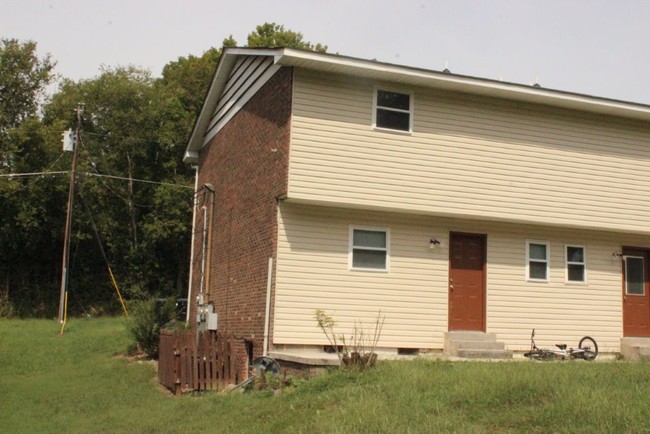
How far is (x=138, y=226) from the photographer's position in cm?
3762

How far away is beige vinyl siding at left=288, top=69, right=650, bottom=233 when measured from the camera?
14.4m

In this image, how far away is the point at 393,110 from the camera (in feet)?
49.5

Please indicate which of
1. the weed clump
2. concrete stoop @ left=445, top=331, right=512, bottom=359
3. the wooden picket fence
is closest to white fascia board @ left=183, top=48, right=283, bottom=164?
the weed clump

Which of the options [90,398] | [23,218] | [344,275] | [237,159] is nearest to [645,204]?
[344,275]

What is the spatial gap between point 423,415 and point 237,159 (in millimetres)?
10718

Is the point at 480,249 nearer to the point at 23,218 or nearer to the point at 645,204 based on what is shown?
the point at 645,204

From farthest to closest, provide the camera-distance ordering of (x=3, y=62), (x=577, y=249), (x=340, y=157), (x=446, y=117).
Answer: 1. (x=3, y=62)
2. (x=577, y=249)
3. (x=446, y=117)
4. (x=340, y=157)

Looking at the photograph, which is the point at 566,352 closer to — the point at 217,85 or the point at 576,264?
the point at 576,264

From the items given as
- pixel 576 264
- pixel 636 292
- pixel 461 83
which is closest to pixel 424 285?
pixel 576 264

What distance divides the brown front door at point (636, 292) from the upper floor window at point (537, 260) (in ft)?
7.76

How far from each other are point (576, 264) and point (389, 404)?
959cm

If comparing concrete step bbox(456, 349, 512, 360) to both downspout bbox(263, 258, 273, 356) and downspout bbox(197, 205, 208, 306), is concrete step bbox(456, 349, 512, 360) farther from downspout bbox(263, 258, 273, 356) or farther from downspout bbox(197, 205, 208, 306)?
downspout bbox(197, 205, 208, 306)

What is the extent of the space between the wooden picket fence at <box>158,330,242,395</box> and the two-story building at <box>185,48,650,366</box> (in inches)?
24.3

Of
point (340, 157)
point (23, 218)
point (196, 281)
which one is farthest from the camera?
point (23, 218)
